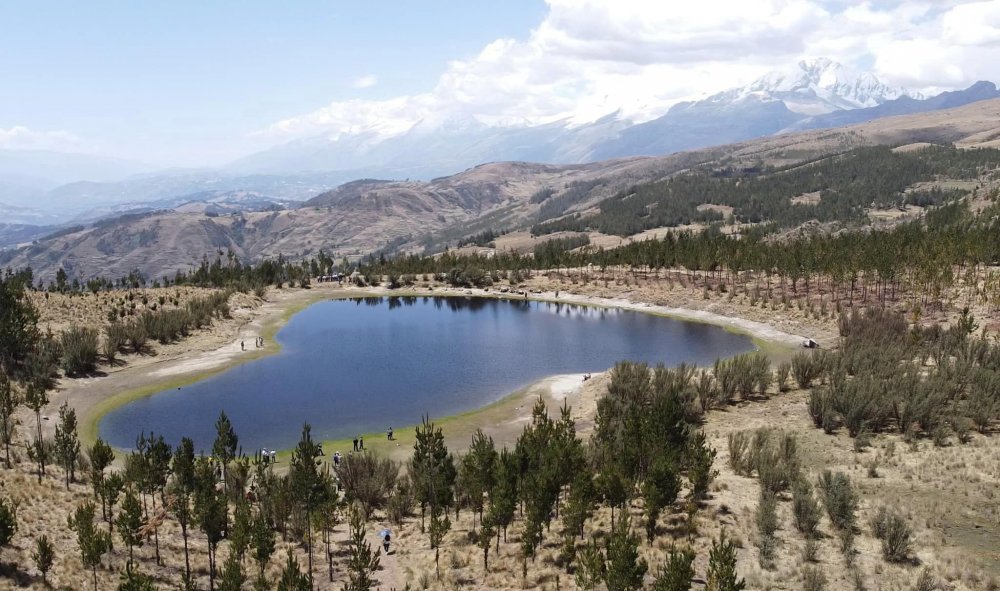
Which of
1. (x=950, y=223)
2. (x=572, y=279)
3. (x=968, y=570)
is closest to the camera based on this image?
(x=968, y=570)

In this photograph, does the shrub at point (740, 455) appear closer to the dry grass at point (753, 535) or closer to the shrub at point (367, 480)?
the dry grass at point (753, 535)

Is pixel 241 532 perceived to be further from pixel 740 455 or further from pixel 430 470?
pixel 740 455

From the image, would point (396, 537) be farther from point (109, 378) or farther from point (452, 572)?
point (109, 378)

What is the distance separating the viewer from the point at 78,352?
6247 centimetres

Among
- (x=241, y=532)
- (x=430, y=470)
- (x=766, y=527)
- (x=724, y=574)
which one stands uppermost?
(x=724, y=574)

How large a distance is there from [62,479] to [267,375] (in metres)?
29.8

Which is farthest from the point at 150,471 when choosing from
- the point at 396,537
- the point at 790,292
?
the point at 790,292

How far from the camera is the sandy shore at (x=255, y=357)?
50312 millimetres

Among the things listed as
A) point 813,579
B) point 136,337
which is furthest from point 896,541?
point 136,337

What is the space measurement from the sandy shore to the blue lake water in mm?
1932

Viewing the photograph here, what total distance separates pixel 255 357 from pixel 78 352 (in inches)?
685

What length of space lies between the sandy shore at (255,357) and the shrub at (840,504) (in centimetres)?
2173

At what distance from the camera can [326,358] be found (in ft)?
243

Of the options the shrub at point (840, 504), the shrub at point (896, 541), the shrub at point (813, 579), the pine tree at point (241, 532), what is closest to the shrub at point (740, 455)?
the shrub at point (840, 504)
